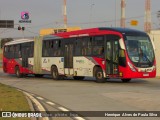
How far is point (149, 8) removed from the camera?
66.3 metres

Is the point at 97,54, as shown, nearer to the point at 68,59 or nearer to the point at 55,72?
the point at 68,59

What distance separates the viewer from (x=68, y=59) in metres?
28.6

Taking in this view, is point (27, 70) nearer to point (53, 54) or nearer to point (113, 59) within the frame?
point (53, 54)

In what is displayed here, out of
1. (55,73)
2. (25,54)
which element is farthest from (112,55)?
(25,54)

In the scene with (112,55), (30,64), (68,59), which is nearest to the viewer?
(112,55)

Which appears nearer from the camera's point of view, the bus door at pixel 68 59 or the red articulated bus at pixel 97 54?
the red articulated bus at pixel 97 54

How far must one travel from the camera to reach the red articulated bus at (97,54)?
76.8 feet

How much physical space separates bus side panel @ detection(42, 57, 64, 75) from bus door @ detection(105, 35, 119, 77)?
5.93 metres

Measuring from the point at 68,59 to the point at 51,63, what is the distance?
2939 mm

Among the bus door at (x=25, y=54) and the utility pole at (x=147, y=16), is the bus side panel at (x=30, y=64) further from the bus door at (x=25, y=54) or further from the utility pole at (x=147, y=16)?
the utility pole at (x=147, y=16)

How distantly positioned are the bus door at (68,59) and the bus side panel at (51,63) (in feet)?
1.88

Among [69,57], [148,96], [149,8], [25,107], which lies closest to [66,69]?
[69,57]

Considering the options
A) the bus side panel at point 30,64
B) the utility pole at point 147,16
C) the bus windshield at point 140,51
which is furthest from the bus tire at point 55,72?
the utility pole at point 147,16

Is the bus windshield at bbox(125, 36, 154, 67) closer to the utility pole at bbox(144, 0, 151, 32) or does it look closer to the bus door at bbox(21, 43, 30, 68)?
the bus door at bbox(21, 43, 30, 68)
